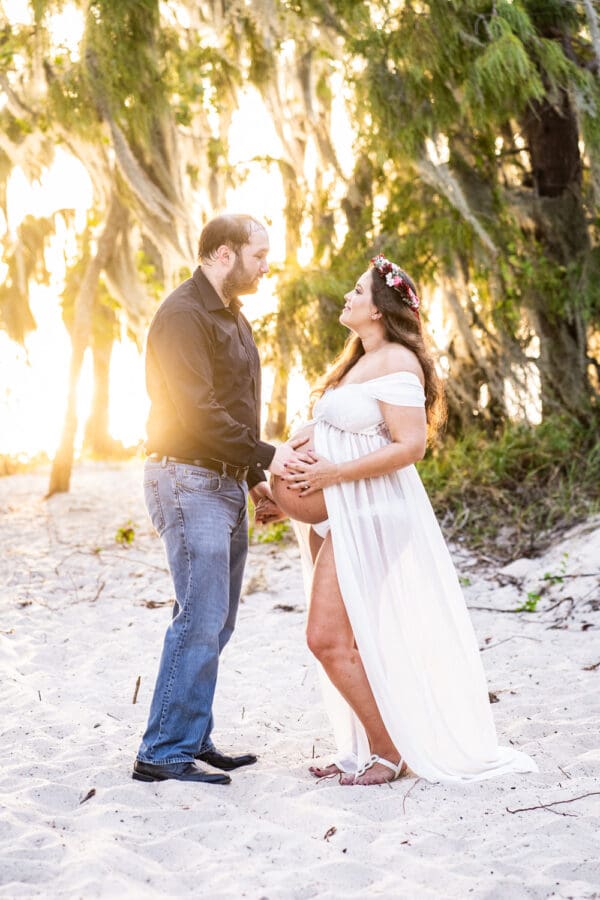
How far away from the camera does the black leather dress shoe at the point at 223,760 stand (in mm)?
3434

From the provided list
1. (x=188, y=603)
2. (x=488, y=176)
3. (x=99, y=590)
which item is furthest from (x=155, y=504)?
(x=488, y=176)

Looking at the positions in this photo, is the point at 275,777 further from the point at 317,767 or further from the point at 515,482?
the point at 515,482

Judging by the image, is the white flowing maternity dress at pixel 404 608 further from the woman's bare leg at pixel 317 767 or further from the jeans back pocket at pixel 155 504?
the jeans back pocket at pixel 155 504

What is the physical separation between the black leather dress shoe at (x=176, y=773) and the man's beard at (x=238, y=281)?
62.8 inches

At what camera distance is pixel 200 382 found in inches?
122

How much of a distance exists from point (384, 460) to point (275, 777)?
1158 mm

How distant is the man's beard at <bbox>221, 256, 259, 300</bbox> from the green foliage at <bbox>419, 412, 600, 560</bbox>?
4.14 meters

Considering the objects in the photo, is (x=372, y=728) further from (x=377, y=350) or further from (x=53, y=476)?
(x=53, y=476)

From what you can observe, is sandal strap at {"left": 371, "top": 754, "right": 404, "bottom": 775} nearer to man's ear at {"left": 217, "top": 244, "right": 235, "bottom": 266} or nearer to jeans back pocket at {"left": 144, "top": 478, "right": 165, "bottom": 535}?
jeans back pocket at {"left": 144, "top": 478, "right": 165, "bottom": 535}

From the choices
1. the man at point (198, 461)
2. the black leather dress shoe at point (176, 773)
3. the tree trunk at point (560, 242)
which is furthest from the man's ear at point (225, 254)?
the tree trunk at point (560, 242)

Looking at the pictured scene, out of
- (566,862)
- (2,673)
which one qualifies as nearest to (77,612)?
(2,673)

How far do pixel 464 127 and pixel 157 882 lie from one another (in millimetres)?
7048

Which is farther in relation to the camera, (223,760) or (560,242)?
(560,242)

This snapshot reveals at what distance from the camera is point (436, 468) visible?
7.99 meters
